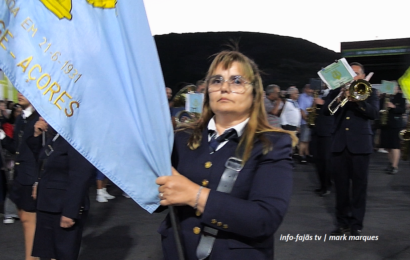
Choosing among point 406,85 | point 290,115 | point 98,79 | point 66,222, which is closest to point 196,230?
point 98,79

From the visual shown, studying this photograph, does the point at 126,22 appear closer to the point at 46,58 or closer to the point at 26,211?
the point at 46,58

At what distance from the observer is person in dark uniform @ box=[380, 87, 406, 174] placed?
36.5 feet

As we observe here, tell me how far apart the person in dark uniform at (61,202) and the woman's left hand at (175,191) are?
1.86 meters

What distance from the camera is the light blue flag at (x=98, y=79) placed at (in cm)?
168

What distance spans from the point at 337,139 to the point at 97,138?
15.9 feet

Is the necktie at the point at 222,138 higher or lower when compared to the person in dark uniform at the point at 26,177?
higher

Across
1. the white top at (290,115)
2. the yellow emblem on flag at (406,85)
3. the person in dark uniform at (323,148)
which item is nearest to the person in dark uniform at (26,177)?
the yellow emblem on flag at (406,85)

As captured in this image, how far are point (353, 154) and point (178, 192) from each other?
4.63 m

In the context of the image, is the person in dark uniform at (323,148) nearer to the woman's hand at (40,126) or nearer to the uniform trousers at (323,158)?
the uniform trousers at (323,158)

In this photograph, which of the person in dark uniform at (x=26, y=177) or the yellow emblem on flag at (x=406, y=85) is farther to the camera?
the yellow emblem on flag at (x=406, y=85)

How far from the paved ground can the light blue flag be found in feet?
12.1

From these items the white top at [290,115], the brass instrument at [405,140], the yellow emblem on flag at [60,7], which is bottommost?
the white top at [290,115]

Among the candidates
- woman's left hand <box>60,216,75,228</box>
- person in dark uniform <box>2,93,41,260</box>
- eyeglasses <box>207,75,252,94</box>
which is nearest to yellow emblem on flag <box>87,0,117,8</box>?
eyeglasses <box>207,75,252,94</box>

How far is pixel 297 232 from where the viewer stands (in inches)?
242
